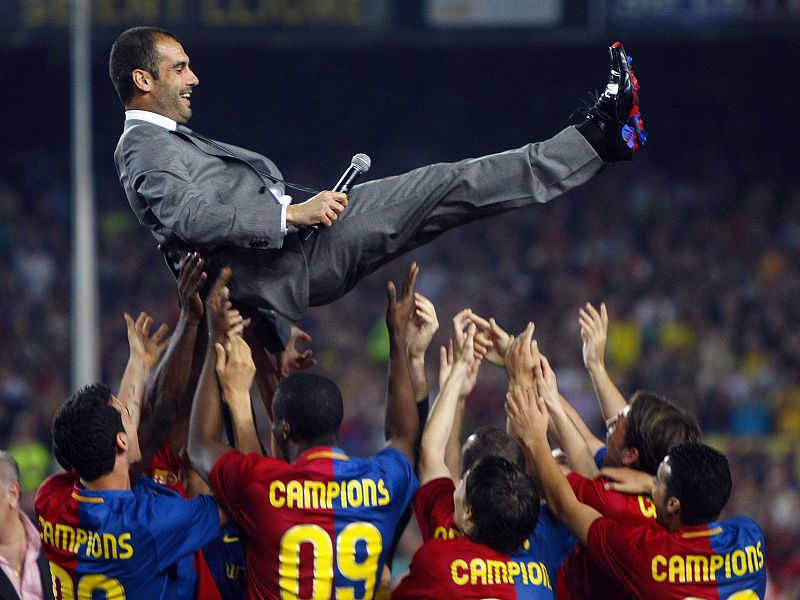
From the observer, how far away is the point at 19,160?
1430 cm

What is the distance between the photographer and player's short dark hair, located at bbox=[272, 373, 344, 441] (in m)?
3.89

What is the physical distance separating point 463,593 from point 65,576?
122cm

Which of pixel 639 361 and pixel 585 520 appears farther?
pixel 639 361

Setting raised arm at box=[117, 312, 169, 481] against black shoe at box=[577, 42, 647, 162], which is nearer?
black shoe at box=[577, 42, 647, 162]

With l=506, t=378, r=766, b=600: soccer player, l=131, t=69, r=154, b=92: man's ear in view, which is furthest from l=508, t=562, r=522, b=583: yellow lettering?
l=131, t=69, r=154, b=92: man's ear

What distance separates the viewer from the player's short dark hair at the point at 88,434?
3736mm

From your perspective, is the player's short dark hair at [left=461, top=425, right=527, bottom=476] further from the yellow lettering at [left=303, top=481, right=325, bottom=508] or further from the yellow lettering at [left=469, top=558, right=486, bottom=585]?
the yellow lettering at [left=303, top=481, right=325, bottom=508]

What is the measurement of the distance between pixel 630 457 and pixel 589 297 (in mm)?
8372

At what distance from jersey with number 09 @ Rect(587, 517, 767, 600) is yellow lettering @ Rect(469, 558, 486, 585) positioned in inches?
14.9

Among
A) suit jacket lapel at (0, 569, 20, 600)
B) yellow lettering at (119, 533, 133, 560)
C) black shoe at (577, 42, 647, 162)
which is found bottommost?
suit jacket lapel at (0, 569, 20, 600)

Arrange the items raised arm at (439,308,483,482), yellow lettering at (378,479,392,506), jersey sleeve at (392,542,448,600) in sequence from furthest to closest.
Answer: raised arm at (439,308,483,482) → yellow lettering at (378,479,392,506) → jersey sleeve at (392,542,448,600)

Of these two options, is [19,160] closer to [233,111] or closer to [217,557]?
[233,111]

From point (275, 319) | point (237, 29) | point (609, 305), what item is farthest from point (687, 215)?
point (275, 319)

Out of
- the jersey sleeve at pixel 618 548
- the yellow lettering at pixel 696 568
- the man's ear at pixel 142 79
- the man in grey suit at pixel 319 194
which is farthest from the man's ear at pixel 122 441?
the yellow lettering at pixel 696 568
